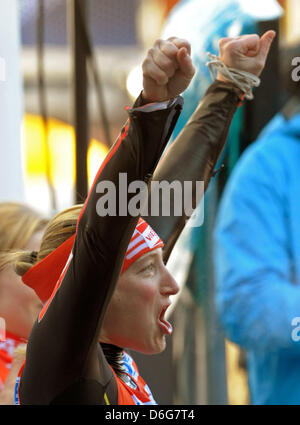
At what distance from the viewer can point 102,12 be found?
110 cm

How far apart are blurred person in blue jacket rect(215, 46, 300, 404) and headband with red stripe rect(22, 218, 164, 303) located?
393 mm

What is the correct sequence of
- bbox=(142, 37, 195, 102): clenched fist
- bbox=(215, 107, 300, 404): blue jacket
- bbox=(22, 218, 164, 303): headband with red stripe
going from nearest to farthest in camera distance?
1. bbox=(142, 37, 195, 102): clenched fist
2. bbox=(22, 218, 164, 303): headband with red stripe
3. bbox=(215, 107, 300, 404): blue jacket

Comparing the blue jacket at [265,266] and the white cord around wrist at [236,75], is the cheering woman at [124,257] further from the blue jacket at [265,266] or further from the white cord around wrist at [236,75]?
the blue jacket at [265,266]

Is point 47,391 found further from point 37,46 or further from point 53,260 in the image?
point 37,46

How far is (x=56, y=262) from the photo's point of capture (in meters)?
0.56

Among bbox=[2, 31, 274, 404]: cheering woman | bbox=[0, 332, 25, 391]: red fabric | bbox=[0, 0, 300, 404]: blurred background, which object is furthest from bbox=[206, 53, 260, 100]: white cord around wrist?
bbox=[0, 332, 25, 391]: red fabric

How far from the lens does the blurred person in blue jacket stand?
958 millimetres

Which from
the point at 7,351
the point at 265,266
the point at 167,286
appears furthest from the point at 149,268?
the point at 265,266

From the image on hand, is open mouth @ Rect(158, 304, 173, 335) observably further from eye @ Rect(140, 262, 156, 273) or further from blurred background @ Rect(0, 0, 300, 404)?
blurred background @ Rect(0, 0, 300, 404)

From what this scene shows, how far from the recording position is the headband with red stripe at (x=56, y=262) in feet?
1.84

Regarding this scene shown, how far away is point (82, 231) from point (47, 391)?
12cm

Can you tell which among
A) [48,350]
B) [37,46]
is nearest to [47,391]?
[48,350]

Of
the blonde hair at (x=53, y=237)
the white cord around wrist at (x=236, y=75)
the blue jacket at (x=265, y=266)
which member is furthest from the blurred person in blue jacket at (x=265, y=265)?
the blonde hair at (x=53, y=237)
